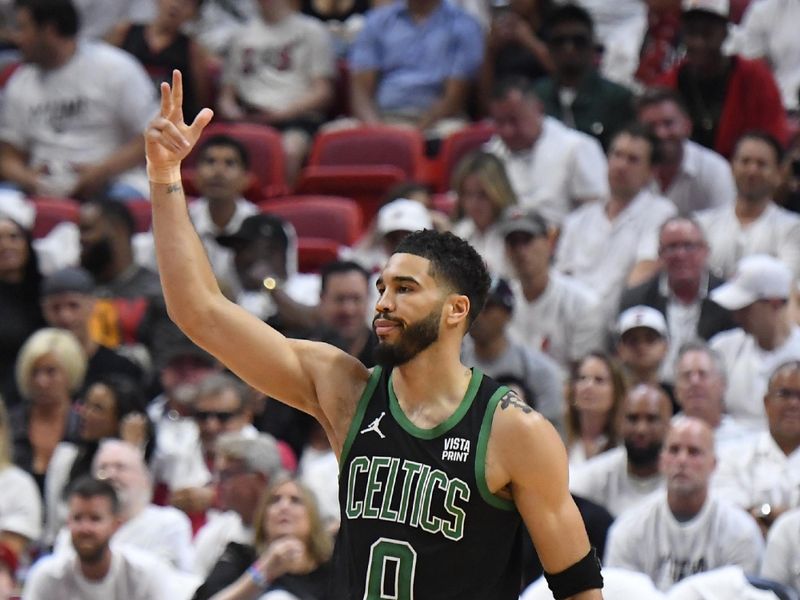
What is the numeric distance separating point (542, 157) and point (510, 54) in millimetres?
1253

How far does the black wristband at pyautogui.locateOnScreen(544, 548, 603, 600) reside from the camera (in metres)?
3.68

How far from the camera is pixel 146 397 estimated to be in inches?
313

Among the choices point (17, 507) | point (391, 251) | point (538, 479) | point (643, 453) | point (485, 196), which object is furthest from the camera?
point (485, 196)

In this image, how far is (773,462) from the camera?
6.66 m

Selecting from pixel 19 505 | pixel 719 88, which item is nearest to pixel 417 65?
pixel 719 88

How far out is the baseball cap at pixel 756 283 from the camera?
737 cm

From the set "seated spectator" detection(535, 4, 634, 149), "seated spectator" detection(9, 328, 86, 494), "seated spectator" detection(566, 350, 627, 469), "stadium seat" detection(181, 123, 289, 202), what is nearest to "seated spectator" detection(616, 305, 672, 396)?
"seated spectator" detection(566, 350, 627, 469)

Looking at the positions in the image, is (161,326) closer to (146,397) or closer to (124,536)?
(146,397)

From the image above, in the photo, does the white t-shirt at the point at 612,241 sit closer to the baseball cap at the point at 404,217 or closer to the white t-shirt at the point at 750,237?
the white t-shirt at the point at 750,237

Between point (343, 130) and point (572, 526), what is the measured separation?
609 centimetres

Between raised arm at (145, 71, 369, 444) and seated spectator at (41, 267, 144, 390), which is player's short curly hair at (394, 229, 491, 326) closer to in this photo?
raised arm at (145, 71, 369, 444)

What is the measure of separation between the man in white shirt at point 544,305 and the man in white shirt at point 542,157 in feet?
2.66

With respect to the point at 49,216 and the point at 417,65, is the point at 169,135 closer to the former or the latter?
the point at 49,216

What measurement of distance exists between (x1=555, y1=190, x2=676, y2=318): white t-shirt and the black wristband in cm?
457
